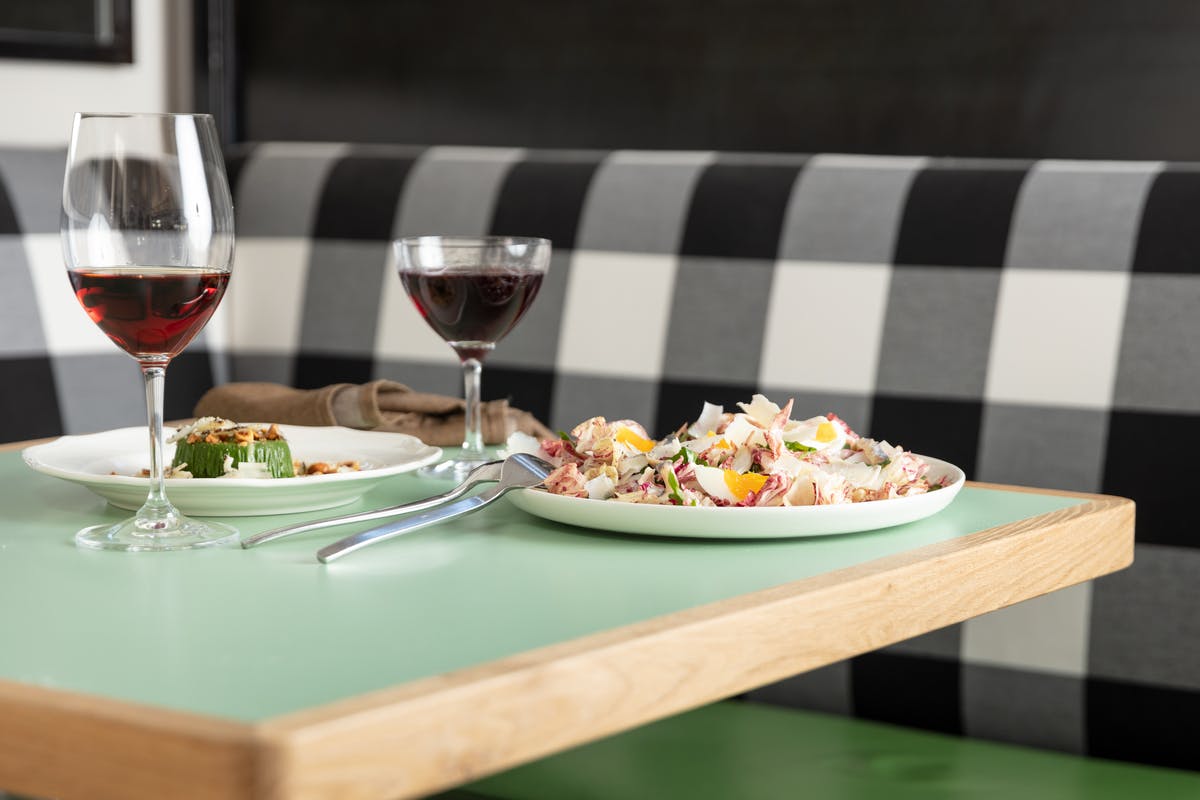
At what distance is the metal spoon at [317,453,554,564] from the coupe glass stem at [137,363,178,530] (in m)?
0.11

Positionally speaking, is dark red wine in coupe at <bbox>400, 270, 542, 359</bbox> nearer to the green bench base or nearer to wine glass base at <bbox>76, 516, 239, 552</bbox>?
wine glass base at <bbox>76, 516, 239, 552</bbox>

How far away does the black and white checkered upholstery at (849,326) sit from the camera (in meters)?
1.54

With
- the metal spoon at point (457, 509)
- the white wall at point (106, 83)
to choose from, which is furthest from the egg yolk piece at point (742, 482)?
the white wall at point (106, 83)

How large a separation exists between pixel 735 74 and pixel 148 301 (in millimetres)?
1552

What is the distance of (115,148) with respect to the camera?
31.8 inches

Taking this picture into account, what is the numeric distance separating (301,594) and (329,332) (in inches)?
53.1

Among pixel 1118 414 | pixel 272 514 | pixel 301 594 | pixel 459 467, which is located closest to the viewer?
pixel 301 594

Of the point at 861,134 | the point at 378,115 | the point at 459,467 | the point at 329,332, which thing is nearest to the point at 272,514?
the point at 459,467

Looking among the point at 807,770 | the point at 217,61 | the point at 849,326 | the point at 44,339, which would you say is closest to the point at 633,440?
the point at 807,770

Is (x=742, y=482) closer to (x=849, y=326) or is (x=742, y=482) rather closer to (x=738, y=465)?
(x=738, y=465)

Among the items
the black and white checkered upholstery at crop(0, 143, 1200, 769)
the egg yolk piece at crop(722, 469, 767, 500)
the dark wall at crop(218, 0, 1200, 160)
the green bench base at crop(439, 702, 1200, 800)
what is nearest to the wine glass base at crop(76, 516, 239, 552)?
the egg yolk piece at crop(722, 469, 767, 500)

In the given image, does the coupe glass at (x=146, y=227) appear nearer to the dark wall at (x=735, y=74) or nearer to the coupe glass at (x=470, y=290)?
the coupe glass at (x=470, y=290)

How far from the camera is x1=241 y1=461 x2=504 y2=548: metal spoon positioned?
2.81 ft

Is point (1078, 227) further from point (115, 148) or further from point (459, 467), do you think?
point (115, 148)
